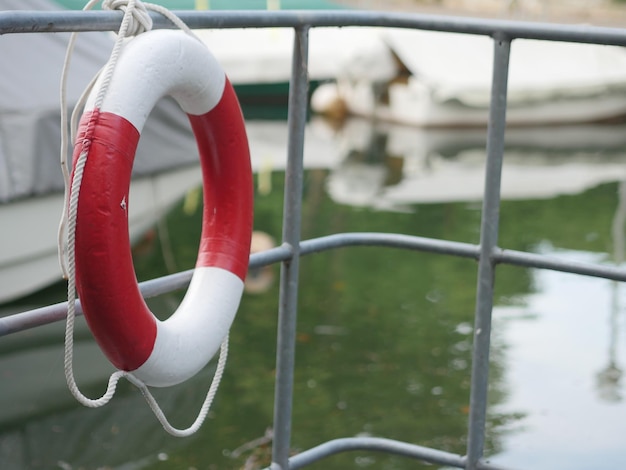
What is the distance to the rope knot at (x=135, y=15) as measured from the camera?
116 centimetres

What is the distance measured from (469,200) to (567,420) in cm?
385

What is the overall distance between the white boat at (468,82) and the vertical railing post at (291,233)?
372 inches

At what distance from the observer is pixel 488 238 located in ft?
5.00

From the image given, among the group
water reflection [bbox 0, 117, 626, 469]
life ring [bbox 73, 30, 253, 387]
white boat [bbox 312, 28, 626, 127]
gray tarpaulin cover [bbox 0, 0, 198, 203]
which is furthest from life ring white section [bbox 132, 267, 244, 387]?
white boat [bbox 312, 28, 626, 127]

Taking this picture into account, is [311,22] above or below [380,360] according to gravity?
above

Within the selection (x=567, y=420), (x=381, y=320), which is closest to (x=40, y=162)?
(x=381, y=320)

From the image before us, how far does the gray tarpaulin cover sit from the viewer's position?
4426 mm

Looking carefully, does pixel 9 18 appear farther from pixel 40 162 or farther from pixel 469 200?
pixel 469 200

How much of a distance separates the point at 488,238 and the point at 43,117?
331 cm

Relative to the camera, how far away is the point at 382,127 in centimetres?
1149

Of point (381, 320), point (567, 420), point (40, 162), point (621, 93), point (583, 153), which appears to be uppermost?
point (621, 93)

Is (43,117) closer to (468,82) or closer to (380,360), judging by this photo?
(380,360)

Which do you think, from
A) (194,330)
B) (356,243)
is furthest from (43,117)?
(194,330)

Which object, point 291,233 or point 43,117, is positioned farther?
point 43,117
